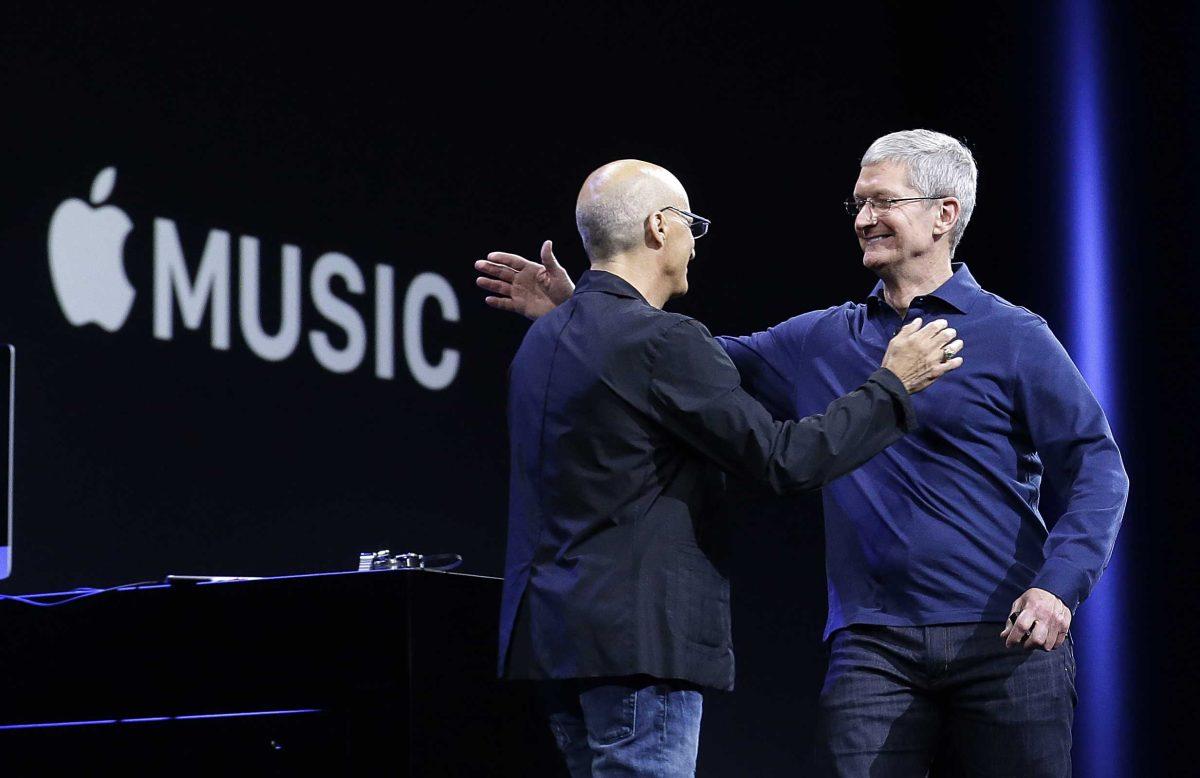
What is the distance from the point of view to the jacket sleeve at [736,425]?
2.05m

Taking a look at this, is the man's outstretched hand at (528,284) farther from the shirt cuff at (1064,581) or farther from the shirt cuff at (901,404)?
the shirt cuff at (1064,581)

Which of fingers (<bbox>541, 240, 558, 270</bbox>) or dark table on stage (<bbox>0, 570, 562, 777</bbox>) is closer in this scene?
dark table on stage (<bbox>0, 570, 562, 777</bbox>)

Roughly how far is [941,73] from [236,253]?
3.04 metres

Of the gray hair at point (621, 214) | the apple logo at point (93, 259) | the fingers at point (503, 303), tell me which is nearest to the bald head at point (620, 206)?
the gray hair at point (621, 214)

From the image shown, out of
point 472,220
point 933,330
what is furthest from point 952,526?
point 472,220

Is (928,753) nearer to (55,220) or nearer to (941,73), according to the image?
(55,220)

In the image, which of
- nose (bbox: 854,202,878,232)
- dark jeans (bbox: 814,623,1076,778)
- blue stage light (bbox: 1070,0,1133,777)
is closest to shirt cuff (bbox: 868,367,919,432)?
dark jeans (bbox: 814,623,1076,778)

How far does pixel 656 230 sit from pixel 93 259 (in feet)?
6.78

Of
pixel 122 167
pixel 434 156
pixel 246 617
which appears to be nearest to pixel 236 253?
pixel 122 167

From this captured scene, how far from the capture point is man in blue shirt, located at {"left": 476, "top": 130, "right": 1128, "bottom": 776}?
2.27 m

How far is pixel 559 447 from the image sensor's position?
209cm

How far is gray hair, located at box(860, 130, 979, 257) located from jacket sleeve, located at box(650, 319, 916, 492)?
59 centimetres

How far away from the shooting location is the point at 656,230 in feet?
7.37

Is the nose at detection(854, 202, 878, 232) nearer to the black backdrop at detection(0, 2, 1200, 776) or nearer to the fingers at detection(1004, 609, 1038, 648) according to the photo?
the fingers at detection(1004, 609, 1038, 648)
